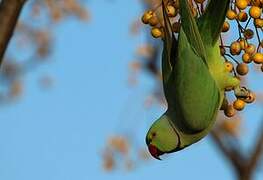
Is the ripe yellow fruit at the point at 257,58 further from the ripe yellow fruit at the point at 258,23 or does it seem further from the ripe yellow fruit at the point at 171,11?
the ripe yellow fruit at the point at 171,11

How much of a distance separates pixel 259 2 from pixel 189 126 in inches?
10.4

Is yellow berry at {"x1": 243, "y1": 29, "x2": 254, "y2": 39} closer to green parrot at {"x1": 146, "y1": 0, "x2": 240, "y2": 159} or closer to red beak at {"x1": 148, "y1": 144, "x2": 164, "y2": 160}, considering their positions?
green parrot at {"x1": 146, "y1": 0, "x2": 240, "y2": 159}

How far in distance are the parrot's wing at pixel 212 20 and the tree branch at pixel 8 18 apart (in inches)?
31.8

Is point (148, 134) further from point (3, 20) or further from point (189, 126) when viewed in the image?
point (3, 20)

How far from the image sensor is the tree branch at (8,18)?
67.0 inches

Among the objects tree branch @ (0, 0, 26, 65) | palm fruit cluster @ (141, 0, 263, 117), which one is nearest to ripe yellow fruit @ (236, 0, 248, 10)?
palm fruit cluster @ (141, 0, 263, 117)

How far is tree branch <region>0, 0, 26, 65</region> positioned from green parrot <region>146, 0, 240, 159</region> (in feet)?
2.50

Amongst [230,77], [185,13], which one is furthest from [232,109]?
[185,13]

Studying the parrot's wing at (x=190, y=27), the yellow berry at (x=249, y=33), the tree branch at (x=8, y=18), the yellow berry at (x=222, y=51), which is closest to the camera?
the parrot's wing at (x=190, y=27)

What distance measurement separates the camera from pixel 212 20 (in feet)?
3.24

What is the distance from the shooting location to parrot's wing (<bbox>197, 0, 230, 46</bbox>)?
3.23 feet

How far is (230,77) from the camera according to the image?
1043 millimetres

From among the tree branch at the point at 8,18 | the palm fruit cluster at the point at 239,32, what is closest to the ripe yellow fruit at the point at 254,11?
the palm fruit cluster at the point at 239,32

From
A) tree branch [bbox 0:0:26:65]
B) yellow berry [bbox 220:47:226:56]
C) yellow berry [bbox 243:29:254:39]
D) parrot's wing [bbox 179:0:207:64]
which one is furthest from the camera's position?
tree branch [bbox 0:0:26:65]
